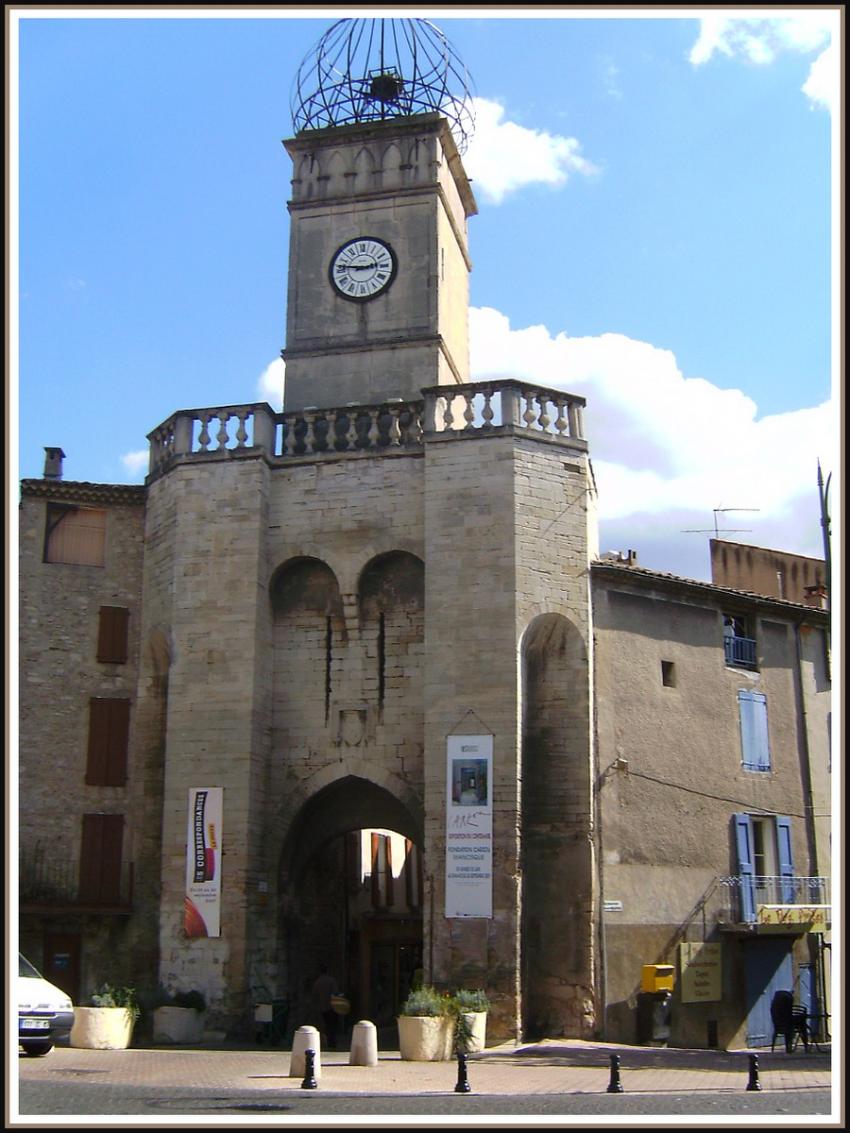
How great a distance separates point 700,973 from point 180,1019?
7.99 metres

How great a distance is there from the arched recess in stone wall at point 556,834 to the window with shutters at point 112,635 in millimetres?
7168

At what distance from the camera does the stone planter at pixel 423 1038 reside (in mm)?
16094

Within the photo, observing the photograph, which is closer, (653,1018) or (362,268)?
(653,1018)

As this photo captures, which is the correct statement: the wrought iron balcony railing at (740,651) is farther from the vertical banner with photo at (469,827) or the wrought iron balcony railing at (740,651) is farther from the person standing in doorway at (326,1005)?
the person standing in doorway at (326,1005)

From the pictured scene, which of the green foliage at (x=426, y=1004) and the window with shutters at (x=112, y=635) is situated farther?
the window with shutters at (x=112, y=635)

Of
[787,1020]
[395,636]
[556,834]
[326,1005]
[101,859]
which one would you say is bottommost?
[787,1020]

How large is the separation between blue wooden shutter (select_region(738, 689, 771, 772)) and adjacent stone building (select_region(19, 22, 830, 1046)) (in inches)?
2.7

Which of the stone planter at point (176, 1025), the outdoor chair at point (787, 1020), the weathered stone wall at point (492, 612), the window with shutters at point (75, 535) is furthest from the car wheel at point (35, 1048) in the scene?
the outdoor chair at point (787, 1020)

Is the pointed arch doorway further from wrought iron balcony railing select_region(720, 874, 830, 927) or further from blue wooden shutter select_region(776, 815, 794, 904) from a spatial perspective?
blue wooden shutter select_region(776, 815, 794, 904)

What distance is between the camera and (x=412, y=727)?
20.1 meters

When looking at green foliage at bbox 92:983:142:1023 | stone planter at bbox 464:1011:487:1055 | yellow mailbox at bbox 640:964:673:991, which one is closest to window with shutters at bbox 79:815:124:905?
green foliage at bbox 92:983:142:1023

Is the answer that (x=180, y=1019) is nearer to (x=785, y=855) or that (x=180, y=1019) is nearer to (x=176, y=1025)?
(x=176, y=1025)

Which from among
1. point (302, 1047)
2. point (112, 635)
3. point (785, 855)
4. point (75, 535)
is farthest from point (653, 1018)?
point (75, 535)

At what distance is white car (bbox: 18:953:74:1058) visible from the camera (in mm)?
14719
